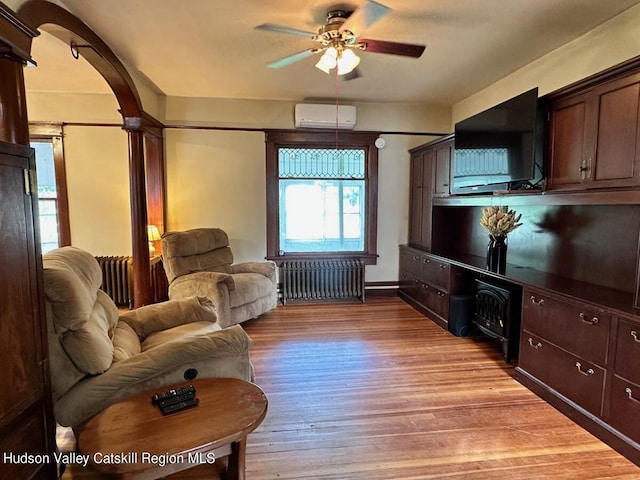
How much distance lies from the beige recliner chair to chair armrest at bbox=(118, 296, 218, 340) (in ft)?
1.21

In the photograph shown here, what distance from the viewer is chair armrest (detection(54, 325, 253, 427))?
167 cm

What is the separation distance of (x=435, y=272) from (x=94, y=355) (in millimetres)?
3527

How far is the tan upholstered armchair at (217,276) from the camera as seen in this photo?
12.3ft

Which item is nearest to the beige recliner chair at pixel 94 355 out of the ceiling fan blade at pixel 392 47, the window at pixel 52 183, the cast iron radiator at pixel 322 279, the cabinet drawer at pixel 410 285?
the ceiling fan blade at pixel 392 47

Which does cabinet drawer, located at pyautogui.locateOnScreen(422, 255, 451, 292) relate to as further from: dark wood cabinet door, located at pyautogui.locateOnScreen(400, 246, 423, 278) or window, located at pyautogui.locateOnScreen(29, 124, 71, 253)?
window, located at pyautogui.locateOnScreen(29, 124, 71, 253)

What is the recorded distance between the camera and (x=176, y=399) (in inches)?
64.1

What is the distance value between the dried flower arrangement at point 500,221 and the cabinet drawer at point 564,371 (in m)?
0.94

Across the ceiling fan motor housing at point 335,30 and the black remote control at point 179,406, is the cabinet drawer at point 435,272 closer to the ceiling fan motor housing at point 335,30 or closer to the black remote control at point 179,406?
the ceiling fan motor housing at point 335,30

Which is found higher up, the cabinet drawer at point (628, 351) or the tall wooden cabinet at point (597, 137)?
the tall wooden cabinet at point (597, 137)

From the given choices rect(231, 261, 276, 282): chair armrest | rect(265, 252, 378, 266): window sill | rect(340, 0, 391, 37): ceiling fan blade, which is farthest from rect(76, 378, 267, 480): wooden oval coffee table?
rect(265, 252, 378, 266): window sill

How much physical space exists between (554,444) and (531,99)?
96.5 inches

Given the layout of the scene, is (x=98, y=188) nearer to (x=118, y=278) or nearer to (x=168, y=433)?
(x=118, y=278)

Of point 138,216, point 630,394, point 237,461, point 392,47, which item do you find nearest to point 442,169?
point 392,47

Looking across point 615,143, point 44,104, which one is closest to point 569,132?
point 615,143
